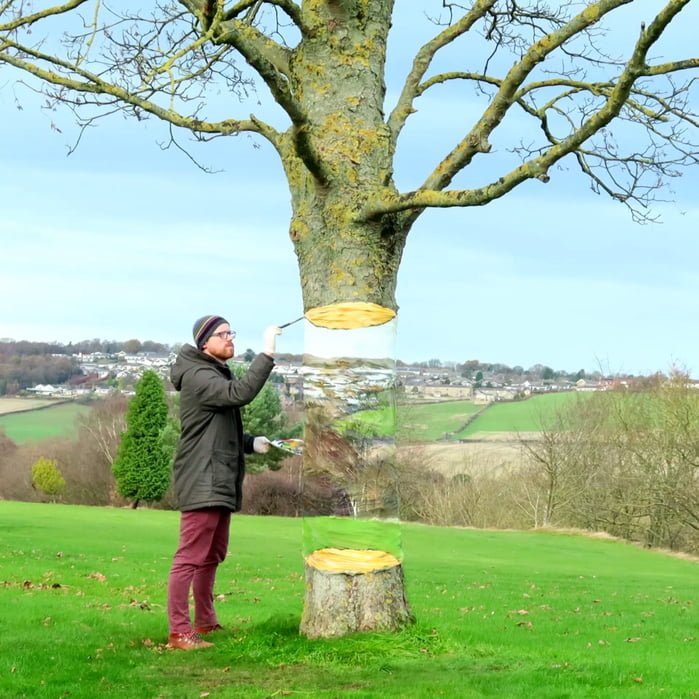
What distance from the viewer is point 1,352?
77.4 m

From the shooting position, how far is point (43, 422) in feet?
279

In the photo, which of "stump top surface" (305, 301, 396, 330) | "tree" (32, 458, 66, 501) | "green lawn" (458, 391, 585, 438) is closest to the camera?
"stump top surface" (305, 301, 396, 330)

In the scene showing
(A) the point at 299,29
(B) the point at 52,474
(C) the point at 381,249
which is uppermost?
(A) the point at 299,29

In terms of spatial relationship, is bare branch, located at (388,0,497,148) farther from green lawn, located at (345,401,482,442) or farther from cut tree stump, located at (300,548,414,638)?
green lawn, located at (345,401,482,442)

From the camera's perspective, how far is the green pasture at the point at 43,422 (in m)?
80.6

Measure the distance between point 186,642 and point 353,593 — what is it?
4.10 feet

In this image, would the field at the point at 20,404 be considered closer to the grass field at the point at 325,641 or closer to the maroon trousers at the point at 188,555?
the grass field at the point at 325,641

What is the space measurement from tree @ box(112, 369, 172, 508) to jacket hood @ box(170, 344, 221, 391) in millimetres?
48692

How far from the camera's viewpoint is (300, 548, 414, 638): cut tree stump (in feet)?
22.4

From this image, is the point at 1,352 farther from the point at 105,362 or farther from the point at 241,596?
the point at 241,596

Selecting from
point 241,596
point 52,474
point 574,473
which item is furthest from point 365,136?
point 52,474

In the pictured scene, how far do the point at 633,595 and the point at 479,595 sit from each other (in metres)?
3.32

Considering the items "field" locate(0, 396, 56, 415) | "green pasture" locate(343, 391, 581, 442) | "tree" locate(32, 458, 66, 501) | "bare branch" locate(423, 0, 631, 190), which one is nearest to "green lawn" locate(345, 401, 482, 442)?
"green pasture" locate(343, 391, 581, 442)

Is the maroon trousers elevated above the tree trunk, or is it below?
below
